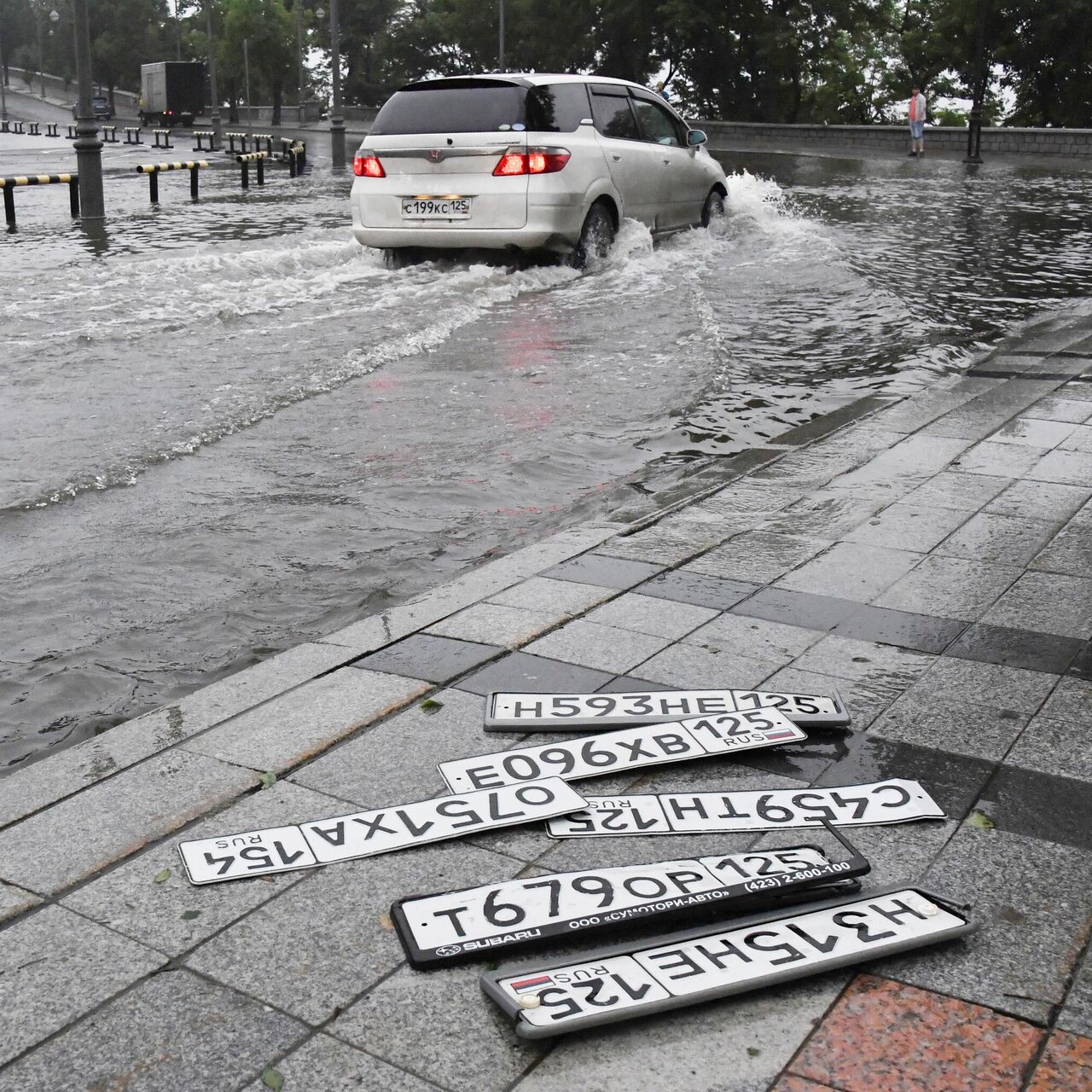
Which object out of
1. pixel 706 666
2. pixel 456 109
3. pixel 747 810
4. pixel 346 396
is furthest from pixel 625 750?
pixel 456 109

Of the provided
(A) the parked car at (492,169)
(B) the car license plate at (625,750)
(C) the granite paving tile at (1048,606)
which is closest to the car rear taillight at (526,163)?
(A) the parked car at (492,169)

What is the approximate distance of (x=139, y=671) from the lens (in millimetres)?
4586

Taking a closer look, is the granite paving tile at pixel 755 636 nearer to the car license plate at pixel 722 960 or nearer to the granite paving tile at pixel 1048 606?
the granite paving tile at pixel 1048 606

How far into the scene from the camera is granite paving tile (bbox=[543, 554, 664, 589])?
16.2 ft

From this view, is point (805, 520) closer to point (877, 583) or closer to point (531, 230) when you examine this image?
point (877, 583)

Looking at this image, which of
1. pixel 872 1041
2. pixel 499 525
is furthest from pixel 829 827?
pixel 499 525

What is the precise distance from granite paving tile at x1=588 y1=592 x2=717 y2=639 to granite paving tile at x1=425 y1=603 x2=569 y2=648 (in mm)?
156

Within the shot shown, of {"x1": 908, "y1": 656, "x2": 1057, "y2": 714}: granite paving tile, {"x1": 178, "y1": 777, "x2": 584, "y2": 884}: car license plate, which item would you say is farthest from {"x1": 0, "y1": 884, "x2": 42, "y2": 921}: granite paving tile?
{"x1": 908, "y1": 656, "x2": 1057, "y2": 714}: granite paving tile

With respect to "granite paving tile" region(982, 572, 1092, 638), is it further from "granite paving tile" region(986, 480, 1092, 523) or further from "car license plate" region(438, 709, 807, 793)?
"car license plate" region(438, 709, 807, 793)

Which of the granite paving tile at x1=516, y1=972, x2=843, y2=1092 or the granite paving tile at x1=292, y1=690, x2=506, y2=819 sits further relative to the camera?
the granite paving tile at x1=292, y1=690, x2=506, y2=819

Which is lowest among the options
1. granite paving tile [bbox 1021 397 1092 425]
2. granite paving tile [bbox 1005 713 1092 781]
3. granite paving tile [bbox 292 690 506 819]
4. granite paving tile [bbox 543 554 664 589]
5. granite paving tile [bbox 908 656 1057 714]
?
granite paving tile [bbox 292 690 506 819]

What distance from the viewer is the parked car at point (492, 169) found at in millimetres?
12258

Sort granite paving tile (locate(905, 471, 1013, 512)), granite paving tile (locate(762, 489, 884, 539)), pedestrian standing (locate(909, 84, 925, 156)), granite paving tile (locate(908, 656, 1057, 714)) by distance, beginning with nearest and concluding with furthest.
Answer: granite paving tile (locate(908, 656, 1057, 714)), granite paving tile (locate(762, 489, 884, 539)), granite paving tile (locate(905, 471, 1013, 512)), pedestrian standing (locate(909, 84, 925, 156))

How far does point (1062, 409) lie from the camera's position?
783cm
